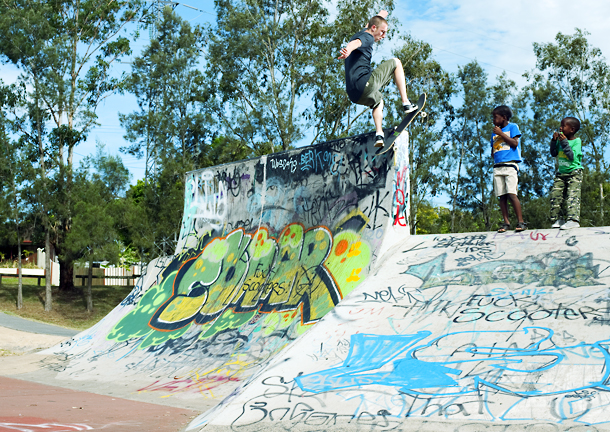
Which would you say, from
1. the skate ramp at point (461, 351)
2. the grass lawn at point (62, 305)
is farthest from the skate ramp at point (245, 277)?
the grass lawn at point (62, 305)

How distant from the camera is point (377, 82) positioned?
24.5 ft

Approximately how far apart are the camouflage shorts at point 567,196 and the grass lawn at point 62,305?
2084cm

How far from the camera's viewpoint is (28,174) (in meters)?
25.9

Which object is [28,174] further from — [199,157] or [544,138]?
[544,138]

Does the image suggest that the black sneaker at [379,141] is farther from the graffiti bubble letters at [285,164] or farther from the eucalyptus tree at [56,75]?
the eucalyptus tree at [56,75]

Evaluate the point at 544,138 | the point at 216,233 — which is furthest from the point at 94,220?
the point at 544,138

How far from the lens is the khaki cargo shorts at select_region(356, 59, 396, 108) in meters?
7.46

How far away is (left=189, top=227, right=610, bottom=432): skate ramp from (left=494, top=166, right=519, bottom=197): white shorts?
2.13 feet

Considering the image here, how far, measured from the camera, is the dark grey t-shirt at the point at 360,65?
23.7 feet

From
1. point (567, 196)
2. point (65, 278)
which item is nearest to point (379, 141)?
point (567, 196)

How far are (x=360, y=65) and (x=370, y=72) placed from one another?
20 cm

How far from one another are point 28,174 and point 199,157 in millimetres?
9131

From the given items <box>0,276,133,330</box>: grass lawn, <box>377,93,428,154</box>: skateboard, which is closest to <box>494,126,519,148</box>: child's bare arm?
<box>377,93,428,154</box>: skateboard

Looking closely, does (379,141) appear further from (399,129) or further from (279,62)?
(279,62)
